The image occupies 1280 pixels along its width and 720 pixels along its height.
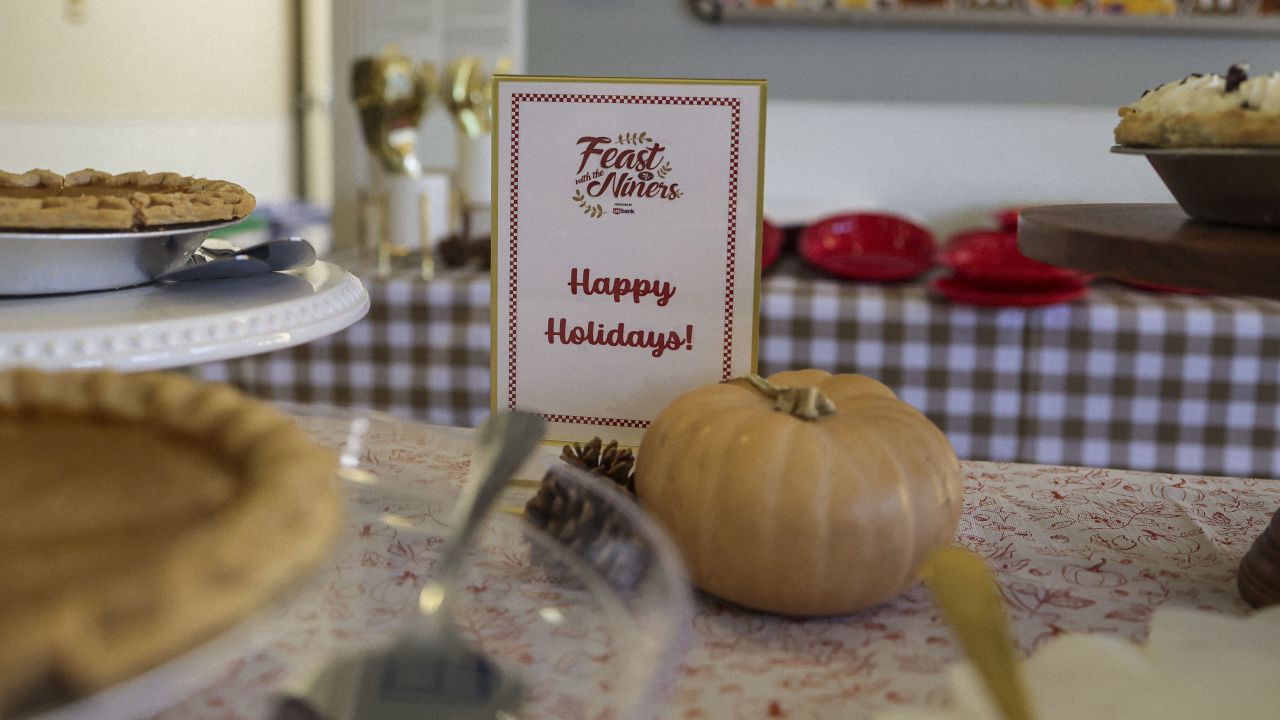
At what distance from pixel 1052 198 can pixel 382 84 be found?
1763 millimetres

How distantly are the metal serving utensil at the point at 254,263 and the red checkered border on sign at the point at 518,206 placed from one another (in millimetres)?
155

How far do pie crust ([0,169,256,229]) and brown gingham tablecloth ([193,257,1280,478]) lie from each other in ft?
3.31

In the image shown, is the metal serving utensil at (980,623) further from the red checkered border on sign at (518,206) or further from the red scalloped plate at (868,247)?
the red scalloped plate at (868,247)

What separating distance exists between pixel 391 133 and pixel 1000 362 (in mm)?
1318

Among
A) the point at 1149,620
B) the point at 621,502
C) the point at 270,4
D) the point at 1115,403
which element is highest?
the point at 270,4

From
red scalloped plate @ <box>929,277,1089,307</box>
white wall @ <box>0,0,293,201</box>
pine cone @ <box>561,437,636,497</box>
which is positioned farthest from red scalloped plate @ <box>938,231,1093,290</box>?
white wall @ <box>0,0,293,201</box>

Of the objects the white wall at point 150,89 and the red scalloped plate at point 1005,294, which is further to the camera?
the white wall at point 150,89

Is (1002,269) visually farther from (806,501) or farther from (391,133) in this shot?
(806,501)

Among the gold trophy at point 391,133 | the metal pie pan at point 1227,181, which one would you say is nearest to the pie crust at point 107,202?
the metal pie pan at point 1227,181

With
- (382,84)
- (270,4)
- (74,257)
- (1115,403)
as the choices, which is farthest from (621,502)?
(270,4)

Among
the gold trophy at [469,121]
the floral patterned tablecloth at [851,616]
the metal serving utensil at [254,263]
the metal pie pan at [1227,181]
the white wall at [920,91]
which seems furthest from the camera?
the white wall at [920,91]

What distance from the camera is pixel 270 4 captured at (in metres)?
5.52

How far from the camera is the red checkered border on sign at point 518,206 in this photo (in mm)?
747

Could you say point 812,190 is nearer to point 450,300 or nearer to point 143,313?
point 450,300
